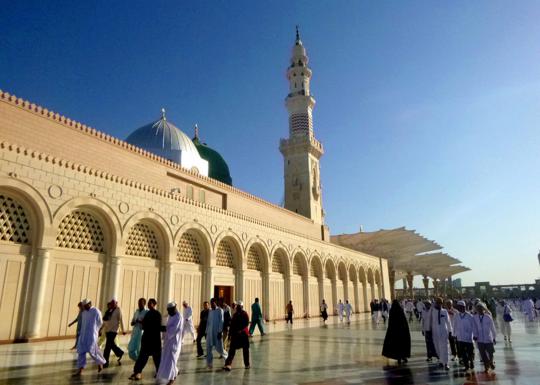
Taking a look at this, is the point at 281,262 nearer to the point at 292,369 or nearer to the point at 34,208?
the point at 34,208

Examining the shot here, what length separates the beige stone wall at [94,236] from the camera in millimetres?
8849

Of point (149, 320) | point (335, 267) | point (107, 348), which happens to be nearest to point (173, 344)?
point (149, 320)

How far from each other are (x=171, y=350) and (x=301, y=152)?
2390 centimetres

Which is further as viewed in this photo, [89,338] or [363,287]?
[363,287]

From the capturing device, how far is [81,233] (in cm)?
1048

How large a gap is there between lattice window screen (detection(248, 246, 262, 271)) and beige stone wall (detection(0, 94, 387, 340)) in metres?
0.08

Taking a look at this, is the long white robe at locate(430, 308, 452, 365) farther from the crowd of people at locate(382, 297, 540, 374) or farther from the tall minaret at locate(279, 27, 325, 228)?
the tall minaret at locate(279, 27, 325, 228)

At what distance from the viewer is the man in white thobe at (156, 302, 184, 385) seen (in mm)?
5016

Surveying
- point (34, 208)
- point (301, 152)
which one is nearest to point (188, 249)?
point (34, 208)

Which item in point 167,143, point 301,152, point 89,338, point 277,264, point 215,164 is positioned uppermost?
point 301,152

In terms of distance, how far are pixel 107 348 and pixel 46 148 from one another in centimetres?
665

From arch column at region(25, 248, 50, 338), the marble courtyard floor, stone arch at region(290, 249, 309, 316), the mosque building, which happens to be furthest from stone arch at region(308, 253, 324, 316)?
arch column at region(25, 248, 50, 338)

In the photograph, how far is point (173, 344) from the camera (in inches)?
204

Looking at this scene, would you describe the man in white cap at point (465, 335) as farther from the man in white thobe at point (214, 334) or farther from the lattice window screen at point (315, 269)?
the lattice window screen at point (315, 269)
